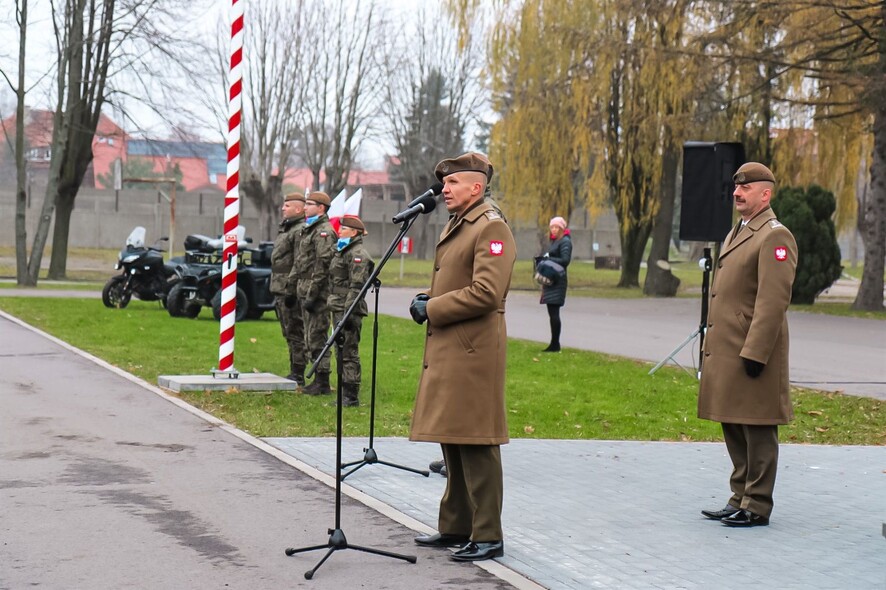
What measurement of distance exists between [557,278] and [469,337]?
1200cm

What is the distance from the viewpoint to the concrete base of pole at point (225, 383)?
1287cm

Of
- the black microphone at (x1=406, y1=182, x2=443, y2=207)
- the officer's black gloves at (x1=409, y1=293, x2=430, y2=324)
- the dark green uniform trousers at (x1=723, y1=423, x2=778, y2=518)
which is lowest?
the dark green uniform trousers at (x1=723, y1=423, x2=778, y2=518)

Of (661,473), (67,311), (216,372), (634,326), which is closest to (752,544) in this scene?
(661,473)

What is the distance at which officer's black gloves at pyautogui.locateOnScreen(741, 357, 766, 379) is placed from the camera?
7.16 meters

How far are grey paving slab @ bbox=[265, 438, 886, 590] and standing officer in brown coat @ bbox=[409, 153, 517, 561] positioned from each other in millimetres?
386

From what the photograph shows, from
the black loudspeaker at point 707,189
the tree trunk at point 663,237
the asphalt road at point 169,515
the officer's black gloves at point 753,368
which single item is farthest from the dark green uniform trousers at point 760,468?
the tree trunk at point 663,237

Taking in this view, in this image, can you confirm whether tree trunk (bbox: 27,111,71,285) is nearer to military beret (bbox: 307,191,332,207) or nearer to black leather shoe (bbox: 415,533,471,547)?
military beret (bbox: 307,191,332,207)

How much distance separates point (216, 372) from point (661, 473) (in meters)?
5.98

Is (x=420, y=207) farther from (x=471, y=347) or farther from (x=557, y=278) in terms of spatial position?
(x=557, y=278)

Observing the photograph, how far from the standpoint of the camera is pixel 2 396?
1219cm

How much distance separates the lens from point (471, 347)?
6250 mm

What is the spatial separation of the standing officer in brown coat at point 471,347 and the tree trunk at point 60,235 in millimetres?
34707

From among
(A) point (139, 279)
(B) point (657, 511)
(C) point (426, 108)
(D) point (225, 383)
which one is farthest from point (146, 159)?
(B) point (657, 511)

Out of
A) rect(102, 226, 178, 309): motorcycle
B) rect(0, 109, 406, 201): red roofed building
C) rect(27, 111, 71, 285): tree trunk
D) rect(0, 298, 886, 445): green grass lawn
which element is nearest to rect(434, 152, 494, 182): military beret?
rect(0, 298, 886, 445): green grass lawn
